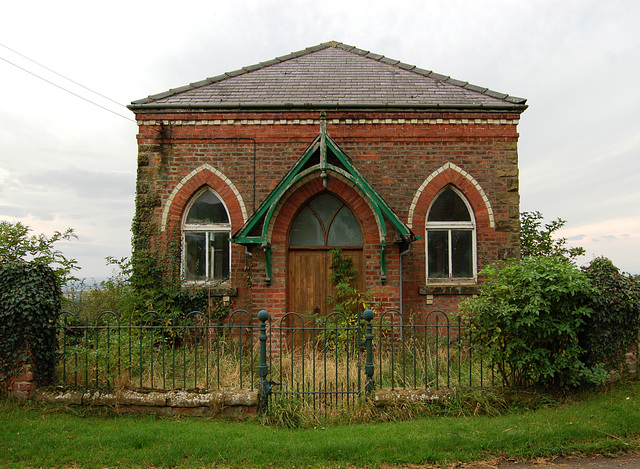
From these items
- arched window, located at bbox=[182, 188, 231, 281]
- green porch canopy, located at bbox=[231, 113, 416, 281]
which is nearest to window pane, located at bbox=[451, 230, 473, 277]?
green porch canopy, located at bbox=[231, 113, 416, 281]

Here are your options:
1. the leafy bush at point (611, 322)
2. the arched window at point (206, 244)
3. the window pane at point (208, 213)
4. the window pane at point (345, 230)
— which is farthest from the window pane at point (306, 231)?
the leafy bush at point (611, 322)

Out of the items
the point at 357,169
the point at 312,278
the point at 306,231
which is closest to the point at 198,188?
the point at 306,231

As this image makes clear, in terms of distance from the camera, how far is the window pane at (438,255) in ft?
31.7

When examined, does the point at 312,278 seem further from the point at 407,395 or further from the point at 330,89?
the point at 330,89

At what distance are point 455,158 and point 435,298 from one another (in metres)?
3.06

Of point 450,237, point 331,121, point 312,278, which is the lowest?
point 312,278

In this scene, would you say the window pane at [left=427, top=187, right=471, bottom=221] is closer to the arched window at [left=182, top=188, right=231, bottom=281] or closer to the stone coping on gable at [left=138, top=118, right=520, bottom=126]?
the stone coping on gable at [left=138, top=118, right=520, bottom=126]

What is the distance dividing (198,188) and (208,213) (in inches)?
22.8

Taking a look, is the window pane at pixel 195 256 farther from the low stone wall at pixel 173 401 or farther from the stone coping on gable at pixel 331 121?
the low stone wall at pixel 173 401

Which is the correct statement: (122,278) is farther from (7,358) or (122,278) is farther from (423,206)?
(423,206)

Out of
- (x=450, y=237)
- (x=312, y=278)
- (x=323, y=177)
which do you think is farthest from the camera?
Answer: (x=450, y=237)

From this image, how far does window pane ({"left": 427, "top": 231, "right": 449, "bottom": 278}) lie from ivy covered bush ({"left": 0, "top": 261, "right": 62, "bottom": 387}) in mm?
7014

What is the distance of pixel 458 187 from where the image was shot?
31.7 ft

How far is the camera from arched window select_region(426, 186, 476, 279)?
9.65 metres
